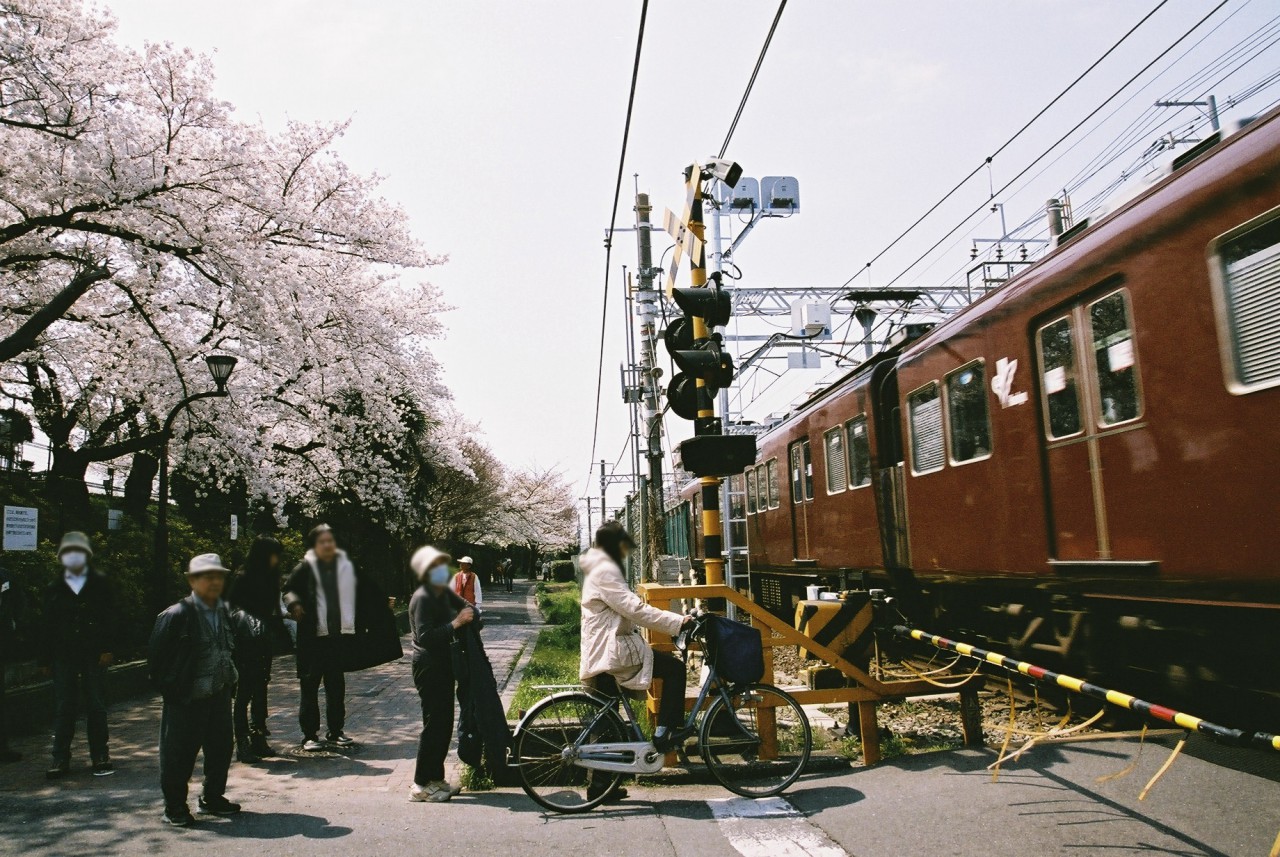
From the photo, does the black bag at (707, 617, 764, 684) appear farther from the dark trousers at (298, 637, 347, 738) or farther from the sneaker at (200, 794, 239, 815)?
the sneaker at (200, 794, 239, 815)

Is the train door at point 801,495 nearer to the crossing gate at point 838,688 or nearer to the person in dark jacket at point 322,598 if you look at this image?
the crossing gate at point 838,688

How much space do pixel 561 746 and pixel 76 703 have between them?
366 centimetres

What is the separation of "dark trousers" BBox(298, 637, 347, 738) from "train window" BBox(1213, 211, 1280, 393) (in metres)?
5.62

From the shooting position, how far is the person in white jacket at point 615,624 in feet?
16.8

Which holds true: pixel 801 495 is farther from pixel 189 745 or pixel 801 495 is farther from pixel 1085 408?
pixel 189 745

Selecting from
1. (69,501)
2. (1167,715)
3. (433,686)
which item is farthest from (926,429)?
(69,501)

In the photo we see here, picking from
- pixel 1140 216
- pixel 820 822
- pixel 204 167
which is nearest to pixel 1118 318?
pixel 1140 216

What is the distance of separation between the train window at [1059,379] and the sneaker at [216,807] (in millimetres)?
5774

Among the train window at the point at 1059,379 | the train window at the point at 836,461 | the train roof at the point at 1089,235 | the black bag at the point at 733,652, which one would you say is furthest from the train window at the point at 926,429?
the black bag at the point at 733,652

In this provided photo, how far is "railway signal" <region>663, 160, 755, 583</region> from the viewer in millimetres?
6152

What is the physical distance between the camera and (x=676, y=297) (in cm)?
649

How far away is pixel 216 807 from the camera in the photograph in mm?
5246

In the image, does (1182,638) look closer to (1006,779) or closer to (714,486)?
(1006,779)

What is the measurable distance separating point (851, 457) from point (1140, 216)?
219 inches
